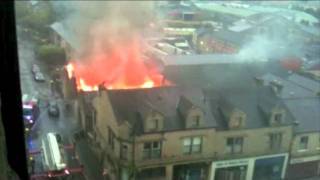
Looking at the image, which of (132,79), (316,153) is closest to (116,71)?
(132,79)

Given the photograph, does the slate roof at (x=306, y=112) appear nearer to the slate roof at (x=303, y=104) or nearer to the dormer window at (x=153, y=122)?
the slate roof at (x=303, y=104)

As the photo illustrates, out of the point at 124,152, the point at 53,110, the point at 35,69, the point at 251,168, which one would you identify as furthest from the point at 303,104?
the point at 35,69

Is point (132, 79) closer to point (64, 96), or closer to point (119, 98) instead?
point (64, 96)

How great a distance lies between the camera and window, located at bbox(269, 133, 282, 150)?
473 centimetres

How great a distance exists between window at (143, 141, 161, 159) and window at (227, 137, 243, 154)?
78 cm

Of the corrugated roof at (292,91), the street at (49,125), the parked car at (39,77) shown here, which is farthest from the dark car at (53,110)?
the corrugated roof at (292,91)

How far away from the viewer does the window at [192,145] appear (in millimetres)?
4426

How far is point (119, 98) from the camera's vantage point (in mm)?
4652

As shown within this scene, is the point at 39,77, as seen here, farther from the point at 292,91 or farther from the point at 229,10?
the point at 229,10

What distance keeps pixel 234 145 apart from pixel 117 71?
9.38 feet

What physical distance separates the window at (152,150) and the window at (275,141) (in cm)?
127

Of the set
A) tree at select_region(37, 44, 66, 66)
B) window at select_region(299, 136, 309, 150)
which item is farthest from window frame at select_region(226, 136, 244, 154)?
tree at select_region(37, 44, 66, 66)

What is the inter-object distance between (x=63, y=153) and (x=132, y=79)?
7.69ft

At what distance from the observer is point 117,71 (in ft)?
22.7
